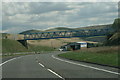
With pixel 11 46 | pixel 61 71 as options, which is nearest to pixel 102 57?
pixel 61 71

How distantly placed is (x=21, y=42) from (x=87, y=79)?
107 metres

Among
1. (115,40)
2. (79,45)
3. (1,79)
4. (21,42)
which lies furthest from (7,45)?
(1,79)

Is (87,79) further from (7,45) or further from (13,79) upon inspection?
(7,45)

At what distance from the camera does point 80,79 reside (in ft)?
39.7

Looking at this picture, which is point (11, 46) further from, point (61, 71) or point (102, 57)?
point (61, 71)

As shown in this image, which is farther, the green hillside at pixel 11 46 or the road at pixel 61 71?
the green hillside at pixel 11 46

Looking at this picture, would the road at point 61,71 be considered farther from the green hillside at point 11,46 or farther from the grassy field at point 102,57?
the green hillside at point 11,46

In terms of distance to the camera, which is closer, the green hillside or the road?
the road

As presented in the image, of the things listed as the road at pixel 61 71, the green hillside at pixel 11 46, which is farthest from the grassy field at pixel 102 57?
the green hillside at pixel 11 46

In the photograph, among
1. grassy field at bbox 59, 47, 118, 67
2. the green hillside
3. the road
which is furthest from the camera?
the green hillside

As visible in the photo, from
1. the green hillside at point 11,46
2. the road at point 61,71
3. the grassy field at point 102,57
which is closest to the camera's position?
the road at point 61,71

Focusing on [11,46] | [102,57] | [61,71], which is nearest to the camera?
[61,71]

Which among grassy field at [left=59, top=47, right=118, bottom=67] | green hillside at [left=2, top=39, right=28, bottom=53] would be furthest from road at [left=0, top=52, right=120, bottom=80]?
green hillside at [left=2, top=39, right=28, bottom=53]

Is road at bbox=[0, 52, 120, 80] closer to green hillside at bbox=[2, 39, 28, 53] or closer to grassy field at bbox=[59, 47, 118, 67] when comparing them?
grassy field at bbox=[59, 47, 118, 67]
